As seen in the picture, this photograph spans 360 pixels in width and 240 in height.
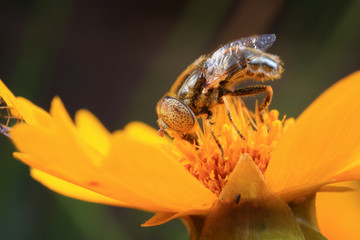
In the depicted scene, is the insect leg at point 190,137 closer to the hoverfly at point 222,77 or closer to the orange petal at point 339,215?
the hoverfly at point 222,77

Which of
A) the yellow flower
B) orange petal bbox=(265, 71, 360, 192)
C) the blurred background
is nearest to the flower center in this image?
the yellow flower

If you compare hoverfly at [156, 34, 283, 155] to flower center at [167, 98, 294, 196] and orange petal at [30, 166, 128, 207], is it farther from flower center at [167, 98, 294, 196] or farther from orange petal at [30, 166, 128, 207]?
orange petal at [30, 166, 128, 207]

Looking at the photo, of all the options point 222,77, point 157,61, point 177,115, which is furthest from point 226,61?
point 157,61

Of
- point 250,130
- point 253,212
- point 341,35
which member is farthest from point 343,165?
point 341,35

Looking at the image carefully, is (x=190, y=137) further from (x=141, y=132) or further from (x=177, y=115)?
(x=141, y=132)

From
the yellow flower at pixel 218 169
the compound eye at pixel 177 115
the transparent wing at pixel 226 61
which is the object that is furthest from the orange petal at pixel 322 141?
the transparent wing at pixel 226 61
